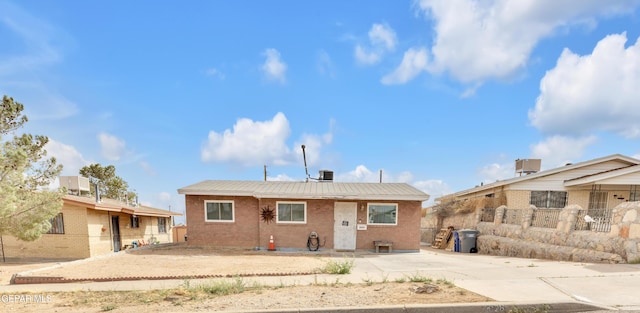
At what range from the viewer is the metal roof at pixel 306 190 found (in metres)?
12.5

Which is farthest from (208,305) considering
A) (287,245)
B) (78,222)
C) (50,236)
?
(50,236)

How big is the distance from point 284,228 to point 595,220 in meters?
11.4

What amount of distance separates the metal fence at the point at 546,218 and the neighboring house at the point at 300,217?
4488 millimetres

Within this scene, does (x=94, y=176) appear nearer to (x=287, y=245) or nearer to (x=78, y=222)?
(x=78, y=222)

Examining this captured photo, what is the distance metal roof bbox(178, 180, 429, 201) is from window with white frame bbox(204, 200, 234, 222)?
1.96 feet

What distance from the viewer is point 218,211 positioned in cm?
1316

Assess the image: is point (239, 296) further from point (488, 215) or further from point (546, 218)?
point (488, 215)

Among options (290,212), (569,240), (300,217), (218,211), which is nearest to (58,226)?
(218,211)

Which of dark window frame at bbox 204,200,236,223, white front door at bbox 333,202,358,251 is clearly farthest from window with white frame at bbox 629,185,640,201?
dark window frame at bbox 204,200,236,223

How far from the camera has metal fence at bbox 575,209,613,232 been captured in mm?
8586

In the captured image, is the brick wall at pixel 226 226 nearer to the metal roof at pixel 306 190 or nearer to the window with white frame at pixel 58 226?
the metal roof at pixel 306 190

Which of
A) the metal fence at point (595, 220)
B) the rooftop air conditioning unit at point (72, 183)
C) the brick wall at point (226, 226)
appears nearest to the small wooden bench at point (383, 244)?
the brick wall at point (226, 226)

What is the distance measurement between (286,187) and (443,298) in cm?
1000

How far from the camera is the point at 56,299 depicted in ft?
19.3
